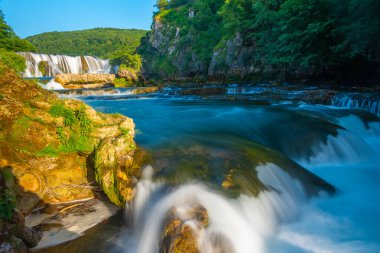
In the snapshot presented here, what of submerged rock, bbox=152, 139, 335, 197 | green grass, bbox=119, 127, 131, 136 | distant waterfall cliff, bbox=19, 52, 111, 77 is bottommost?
submerged rock, bbox=152, 139, 335, 197

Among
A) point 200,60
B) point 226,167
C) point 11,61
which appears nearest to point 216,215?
point 226,167

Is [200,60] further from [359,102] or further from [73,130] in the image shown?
[73,130]

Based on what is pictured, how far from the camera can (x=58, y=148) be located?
440 centimetres

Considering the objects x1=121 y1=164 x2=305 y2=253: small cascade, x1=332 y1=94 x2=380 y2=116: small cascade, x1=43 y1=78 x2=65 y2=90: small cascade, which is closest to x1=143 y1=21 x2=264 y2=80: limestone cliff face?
x1=332 y1=94 x2=380 y2=116: small cascade

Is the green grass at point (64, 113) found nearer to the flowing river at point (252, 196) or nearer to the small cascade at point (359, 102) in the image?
the flowing river at point (252, 196)

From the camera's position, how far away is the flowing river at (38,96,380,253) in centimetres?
334

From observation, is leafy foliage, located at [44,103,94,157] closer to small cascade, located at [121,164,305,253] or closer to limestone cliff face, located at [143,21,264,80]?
small cascade, located at [121,164,305,253]

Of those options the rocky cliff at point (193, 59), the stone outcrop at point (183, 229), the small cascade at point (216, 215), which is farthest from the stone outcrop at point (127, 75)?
the stone outcrop at point (183, 229)

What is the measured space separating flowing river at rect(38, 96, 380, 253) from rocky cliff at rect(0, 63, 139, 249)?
55 centimetres

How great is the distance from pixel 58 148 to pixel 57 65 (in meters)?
39.2

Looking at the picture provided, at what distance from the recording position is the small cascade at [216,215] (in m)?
3.13

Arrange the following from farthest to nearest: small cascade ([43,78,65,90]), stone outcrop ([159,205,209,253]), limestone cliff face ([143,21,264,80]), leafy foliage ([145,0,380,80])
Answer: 1. small cascade ([43,78,65,90])
2. limestone cliff face ([143,21,264,80])
3. leafy foliage ([145,0,380,80])
4. stone outcrop ([159,205,209,253])

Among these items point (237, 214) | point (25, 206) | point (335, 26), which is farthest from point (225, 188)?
point (335, 26)

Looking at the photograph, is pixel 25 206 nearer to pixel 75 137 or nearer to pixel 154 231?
pixel 75 137
